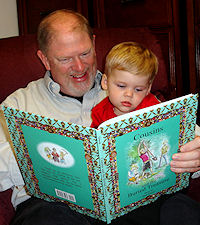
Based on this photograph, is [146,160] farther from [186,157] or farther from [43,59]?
[43,59]

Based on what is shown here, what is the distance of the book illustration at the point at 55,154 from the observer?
2.99 ft

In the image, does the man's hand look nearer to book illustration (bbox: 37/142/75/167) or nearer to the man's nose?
book illustration (bbox: 37/142/75/167)

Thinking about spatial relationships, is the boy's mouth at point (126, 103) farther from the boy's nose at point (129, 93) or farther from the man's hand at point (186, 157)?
the man's hand at point (186, 157)

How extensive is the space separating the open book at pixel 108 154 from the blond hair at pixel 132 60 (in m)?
0.25

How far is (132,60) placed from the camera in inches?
42.4

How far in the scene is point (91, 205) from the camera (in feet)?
3.17

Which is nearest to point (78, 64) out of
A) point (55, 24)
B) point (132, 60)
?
point (55, 24)

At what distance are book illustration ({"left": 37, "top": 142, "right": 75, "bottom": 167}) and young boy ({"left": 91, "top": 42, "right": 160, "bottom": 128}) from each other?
341 millimetres

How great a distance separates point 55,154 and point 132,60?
1.48 ft

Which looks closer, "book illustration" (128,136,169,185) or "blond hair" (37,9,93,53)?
"book illustration" (128,136,169,185)

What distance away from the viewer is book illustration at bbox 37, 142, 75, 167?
0.91m

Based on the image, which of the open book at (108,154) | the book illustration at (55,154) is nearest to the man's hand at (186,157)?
the open book at (108,154)

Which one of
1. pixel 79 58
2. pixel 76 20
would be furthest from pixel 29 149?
pixel 76 20

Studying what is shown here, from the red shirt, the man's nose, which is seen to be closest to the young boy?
the red shirt
